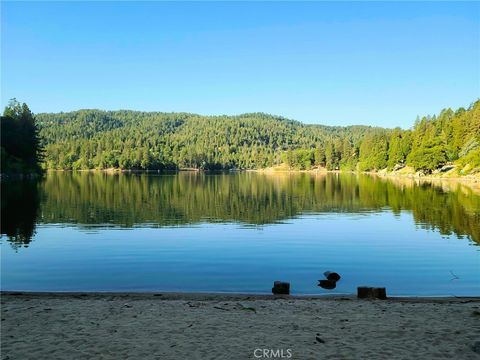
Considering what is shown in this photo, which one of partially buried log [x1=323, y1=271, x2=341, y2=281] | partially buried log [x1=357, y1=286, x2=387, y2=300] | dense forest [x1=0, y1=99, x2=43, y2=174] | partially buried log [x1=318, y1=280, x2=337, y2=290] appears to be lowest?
partially buried log [x1=318, y1=280, x2=337, y2=290]

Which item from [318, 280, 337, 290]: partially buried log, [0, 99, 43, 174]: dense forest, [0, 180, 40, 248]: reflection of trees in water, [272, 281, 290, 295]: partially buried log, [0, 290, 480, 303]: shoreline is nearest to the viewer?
[0, 290, 480, 303]: shoreline

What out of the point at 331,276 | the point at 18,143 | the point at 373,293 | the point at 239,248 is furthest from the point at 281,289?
the point at 18,143

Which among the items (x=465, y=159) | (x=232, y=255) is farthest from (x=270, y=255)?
(x=465, y=159)

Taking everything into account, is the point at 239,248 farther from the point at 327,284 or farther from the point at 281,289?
the point at 281,289

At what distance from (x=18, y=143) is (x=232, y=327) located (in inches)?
5259

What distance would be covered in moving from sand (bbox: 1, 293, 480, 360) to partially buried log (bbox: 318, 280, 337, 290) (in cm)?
373

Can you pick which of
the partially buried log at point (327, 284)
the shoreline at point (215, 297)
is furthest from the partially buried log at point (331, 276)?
the shoreline at point (215, 297)

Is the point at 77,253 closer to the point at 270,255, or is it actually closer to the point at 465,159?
the point at 270,255

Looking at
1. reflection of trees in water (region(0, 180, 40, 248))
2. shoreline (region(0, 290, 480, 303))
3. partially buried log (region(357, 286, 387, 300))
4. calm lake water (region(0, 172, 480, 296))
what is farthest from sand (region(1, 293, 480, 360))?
reflection of trees in water (region(0, 180, 40, 248))

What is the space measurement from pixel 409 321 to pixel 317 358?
15.1 feet

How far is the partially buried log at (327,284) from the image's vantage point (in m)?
20.6

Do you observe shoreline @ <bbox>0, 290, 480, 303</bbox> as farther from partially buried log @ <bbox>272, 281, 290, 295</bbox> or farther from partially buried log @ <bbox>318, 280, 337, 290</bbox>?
partially buried log @ <bbox>318, 280, 337, 290</bbox>

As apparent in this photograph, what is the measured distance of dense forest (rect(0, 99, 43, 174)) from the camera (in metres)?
123

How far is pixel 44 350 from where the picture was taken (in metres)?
11.1
